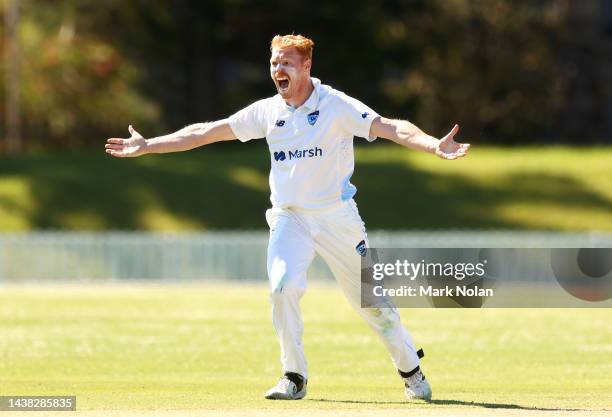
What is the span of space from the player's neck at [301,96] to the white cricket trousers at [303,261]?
2.42 feet

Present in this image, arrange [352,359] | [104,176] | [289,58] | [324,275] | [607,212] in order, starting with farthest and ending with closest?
[104,176] → [607,212] → [324,275] → [352,359] → [289,58]

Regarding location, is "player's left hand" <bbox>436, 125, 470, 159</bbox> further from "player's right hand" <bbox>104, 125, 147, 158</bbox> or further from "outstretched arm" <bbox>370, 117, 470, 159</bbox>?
"player's right hand" <bbox>104, 125, 147, 158</bbox>

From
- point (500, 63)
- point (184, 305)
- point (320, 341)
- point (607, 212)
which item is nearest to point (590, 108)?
point (500, 63)

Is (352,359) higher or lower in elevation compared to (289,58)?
lower

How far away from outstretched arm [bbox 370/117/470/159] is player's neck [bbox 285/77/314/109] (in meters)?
0.55

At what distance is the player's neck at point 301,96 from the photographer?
10891 millimetres

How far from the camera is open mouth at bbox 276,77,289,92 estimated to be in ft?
35.4

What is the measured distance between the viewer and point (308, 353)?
15.8m

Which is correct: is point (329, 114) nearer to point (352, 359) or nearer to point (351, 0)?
point (352, 359)

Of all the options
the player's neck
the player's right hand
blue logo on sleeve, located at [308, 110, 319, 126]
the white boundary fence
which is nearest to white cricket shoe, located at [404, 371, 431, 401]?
blue logo on sleeve, located at [308, 110, 319, 126]

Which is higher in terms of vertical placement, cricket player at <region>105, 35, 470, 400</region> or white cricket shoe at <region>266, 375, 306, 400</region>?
cricket player at <region>105, 35, 470, 400</region>

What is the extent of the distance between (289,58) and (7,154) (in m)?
38.1

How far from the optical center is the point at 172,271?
3534cm

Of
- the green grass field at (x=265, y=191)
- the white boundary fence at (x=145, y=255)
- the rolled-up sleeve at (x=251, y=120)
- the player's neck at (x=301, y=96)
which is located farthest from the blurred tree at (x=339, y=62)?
the player's neck at (x=301, y=96)
